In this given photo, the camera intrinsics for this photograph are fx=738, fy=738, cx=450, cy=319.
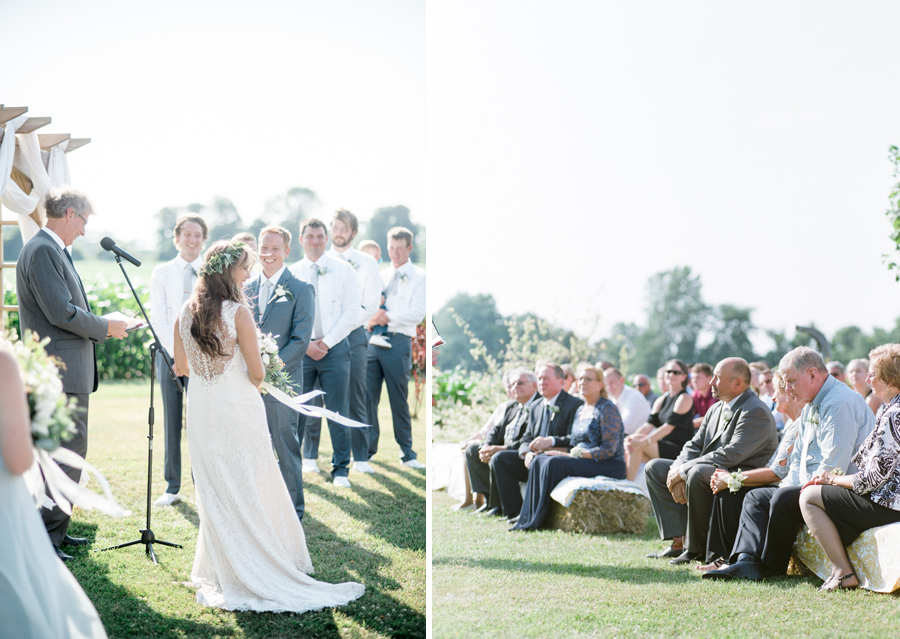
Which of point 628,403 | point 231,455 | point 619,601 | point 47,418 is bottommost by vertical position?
point 619,601

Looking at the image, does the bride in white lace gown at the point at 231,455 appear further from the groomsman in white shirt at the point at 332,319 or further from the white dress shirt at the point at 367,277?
the white dress shirt at the point at 367,277

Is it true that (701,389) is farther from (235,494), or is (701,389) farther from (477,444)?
(235,494)

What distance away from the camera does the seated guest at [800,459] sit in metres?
4.49

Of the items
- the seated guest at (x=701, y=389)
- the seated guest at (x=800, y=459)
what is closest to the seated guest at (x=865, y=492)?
the seated guest at (x=800, y=459)

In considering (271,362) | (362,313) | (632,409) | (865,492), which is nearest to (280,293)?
(271,362)

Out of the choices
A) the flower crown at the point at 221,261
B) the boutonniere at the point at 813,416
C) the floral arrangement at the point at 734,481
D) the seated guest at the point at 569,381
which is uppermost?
the flower crown at the point at 221,261

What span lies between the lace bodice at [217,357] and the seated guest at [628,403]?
502 cm

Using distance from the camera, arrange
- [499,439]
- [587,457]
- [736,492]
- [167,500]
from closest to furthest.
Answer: [736,492] < [167,500] < [587,457] < [499,439]

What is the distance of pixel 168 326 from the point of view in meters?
5.77

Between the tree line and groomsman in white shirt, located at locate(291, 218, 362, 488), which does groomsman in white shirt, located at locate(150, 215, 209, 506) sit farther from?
the tree line

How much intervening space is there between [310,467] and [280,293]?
2651 millimetres

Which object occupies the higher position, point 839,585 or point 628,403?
point 628,403

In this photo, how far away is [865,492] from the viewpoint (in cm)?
417

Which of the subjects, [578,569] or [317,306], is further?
[317,306]
